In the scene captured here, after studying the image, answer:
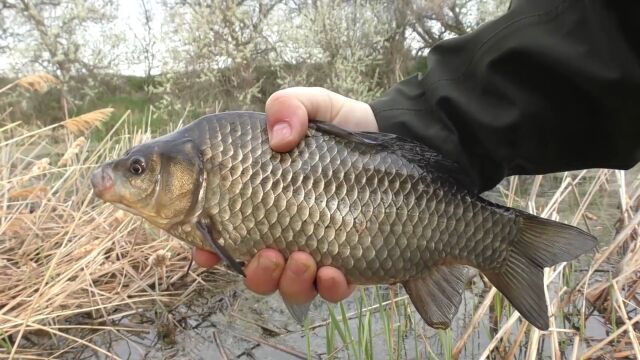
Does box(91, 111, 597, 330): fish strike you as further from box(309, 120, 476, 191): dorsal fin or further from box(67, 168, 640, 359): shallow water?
box(67, 168, 640, 359): shallow water

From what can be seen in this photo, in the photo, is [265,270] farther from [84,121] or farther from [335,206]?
[84,121]

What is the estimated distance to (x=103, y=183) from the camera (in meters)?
1.50

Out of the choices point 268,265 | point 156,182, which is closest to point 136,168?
point 156,182

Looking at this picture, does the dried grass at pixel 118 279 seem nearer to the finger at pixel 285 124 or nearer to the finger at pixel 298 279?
the finger at pixel 298 279

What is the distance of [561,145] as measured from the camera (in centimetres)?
161

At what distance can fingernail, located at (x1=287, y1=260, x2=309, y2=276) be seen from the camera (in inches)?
59.5

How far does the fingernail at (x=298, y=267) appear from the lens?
1512 mm

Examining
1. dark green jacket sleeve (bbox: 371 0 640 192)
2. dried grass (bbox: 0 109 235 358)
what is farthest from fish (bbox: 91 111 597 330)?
dried grass (bbox: 0 109 235 358)

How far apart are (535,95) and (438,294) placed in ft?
1.97

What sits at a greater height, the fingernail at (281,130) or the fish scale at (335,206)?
the fingernail at (281,130)

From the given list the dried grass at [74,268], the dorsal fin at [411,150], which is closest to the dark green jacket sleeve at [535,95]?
the dorsal fin at [411,150]

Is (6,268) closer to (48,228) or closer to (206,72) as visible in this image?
(48,228)

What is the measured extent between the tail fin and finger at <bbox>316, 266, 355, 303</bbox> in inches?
15.6

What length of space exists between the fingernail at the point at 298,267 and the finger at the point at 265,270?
24 millimetres
